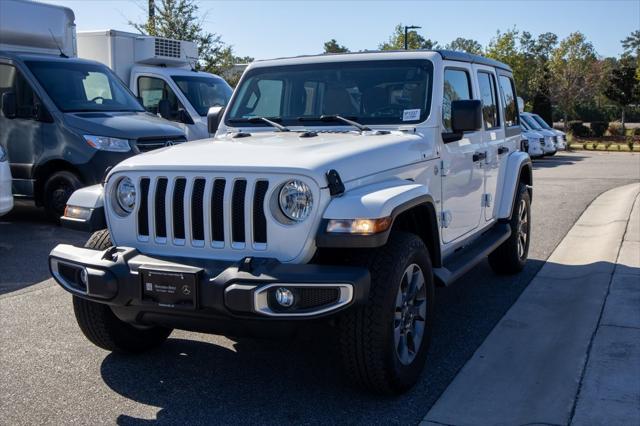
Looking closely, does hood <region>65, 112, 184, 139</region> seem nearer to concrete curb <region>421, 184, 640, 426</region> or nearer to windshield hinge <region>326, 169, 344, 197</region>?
concrete curb <region>421, 184, 640, 426</region>

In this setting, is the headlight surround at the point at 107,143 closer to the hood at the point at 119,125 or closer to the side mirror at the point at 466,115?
Answer: the hood at the point at 119,125

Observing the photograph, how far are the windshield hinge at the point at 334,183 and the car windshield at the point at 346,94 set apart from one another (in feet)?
4.76

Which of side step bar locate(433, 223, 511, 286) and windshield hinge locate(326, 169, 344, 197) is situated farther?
side step bar locate(433, 223, 511, 286)

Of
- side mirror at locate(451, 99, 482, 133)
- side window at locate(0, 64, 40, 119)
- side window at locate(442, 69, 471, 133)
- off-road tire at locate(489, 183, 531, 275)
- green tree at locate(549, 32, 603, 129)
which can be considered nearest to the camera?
side mirror at locate(451, 99, 482, 133)

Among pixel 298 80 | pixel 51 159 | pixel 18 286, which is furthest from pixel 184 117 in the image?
pixel 298 80

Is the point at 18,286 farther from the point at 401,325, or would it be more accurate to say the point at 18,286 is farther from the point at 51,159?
the point at 401,325

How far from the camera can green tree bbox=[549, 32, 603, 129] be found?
154 feet

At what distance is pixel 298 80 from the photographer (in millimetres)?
5582

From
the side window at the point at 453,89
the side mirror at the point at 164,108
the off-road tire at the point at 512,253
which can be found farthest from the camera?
the side mirror at the point at 164,108

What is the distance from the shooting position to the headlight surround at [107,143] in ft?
30.7

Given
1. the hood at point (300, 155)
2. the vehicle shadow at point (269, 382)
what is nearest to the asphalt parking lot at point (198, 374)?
the vehicle shadow at point (269, 382)

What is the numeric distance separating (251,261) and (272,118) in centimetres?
208

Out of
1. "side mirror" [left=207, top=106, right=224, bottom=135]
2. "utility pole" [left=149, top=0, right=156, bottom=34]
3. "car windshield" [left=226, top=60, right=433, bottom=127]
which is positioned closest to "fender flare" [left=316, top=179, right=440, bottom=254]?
"car windshield" [left=226, top=60, right=433, bottom=127]

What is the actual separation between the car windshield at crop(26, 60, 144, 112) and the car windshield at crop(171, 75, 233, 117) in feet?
7.49
